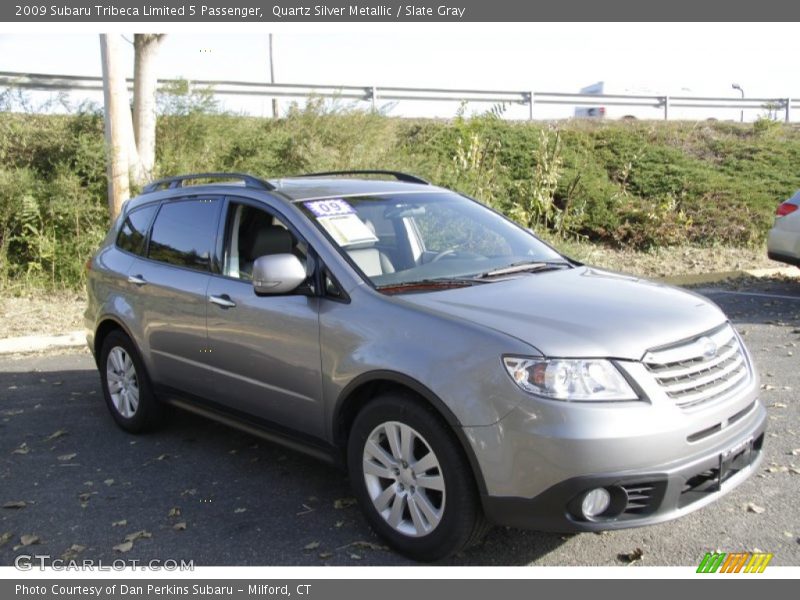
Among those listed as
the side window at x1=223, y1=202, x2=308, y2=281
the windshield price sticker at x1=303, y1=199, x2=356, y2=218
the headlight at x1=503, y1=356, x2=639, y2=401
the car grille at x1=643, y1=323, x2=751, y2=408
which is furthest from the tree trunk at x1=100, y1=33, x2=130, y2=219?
the car grille at x1=643, y1=323, x2=751, y2=408

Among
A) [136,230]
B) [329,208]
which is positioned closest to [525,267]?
[329,208]

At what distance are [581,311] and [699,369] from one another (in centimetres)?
57

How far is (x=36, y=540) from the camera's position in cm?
409

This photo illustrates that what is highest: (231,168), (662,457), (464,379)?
(231,168)

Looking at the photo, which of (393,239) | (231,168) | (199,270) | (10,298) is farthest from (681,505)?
(231,168)

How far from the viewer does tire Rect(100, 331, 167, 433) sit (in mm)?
5621

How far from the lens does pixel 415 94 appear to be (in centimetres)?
1989

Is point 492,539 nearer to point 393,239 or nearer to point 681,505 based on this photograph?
point 681,505

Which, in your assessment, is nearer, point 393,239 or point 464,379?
point 464,379

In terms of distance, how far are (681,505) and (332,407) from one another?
1.70m

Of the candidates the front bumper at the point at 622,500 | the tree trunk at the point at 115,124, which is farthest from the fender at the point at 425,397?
the tree trunk at the point at 115,124

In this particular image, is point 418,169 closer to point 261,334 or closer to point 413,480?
point 261,334

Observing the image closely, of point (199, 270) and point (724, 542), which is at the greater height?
point (199, 270)

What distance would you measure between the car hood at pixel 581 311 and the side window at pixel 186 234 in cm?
176
